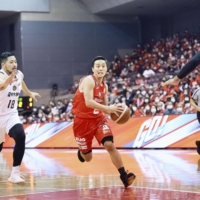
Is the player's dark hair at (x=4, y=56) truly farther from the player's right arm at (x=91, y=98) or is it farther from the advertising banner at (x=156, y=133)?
the advertising banner at (x=156, y=133)

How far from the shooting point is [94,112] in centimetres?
820

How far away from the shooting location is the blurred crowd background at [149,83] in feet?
68.2

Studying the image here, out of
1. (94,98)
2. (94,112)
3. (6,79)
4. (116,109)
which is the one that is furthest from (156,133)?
(6,79)

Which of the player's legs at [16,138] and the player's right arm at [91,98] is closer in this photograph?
the player's right arm at [91,98]

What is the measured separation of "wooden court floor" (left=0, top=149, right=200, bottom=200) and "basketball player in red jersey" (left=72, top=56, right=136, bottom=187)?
0.58 metres

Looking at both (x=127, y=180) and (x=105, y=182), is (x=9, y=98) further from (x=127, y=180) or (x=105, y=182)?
(x=127, y=180)

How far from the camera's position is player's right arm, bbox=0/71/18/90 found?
773cm

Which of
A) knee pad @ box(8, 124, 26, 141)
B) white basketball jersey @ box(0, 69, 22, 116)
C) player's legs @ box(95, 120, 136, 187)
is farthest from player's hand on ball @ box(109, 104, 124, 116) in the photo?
white basketball jersey @ box(0, 69, 22, 116)

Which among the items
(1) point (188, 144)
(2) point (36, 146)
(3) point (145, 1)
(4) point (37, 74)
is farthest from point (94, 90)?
(4) point (37, 74)

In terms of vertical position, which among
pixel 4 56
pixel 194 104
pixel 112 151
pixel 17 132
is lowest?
pixel 112 151

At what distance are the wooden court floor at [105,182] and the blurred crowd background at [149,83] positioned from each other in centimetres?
763

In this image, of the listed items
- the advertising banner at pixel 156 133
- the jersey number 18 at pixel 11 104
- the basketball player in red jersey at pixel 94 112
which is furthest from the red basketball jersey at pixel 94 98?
the advertising banner at pixel 156 133

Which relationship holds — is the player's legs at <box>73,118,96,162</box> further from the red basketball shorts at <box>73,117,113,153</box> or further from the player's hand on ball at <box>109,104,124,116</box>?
the player's hand on ball at <box>109,104,124,116</box>

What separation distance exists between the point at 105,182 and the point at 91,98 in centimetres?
135
